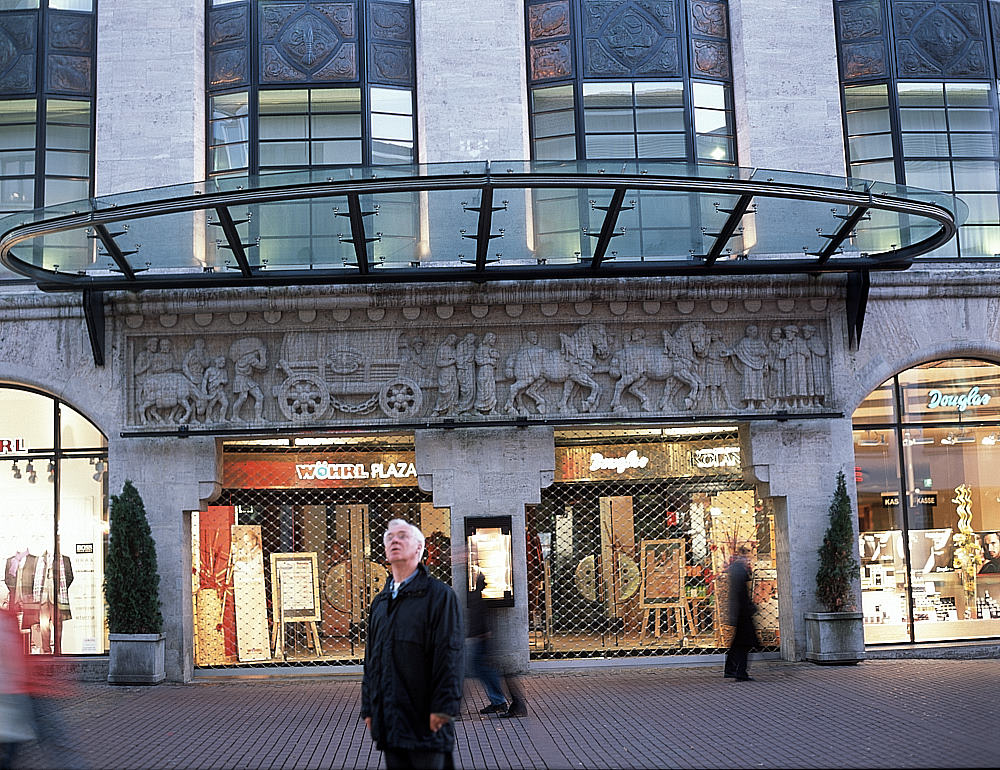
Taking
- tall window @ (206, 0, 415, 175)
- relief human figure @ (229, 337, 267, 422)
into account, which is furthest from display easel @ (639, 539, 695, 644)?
tall window @ (206, 0, 415, 175)

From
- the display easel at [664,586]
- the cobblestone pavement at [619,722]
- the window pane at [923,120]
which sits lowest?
the cobblestone pavement at [619,722]

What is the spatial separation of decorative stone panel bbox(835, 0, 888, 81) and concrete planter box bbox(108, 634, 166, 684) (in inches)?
488

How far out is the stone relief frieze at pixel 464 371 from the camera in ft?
49.8

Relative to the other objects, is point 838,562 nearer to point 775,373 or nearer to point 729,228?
point 775,373

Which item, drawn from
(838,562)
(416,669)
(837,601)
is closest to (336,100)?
(838,562)

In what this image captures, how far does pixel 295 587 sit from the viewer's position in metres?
16.1

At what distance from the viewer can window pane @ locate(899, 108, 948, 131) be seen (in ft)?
53.5

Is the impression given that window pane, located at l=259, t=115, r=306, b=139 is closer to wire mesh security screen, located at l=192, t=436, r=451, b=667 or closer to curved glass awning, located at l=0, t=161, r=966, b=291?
curved glass awning, located at l=0, t=161, r=966, b=291

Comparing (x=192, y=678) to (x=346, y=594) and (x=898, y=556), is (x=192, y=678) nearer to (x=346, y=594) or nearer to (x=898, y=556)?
(x=346, y=594)

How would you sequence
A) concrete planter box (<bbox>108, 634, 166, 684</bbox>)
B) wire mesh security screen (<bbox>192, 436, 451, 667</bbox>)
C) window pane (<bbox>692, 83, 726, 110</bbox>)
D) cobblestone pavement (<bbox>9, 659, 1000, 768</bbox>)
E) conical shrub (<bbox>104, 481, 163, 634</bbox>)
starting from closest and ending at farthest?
1. cobblestone pavement (<bbox>9, 659, 1000, 768</bbox>)
2. concrete planter box (<bbox>108, 634, 166, 684</bbox>)
3. conical shrub (<bbox>104, 481, 163, 634</bbox>)
4. wire mesh security screen (<bbox>192, 436, 451, 667</bbox>)
5. window pane (<bbox>692, 83, 726, 110</bbox>)

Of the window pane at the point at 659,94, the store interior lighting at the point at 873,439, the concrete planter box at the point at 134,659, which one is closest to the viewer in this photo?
the concrete planter box at the point at 134,659

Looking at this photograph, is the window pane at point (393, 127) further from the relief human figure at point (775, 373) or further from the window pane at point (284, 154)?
the relief human figure at point (775, 373)

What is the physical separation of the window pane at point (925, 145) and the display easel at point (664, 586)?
653cm

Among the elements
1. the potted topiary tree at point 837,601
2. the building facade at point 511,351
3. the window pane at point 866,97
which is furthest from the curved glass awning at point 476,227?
the potted topiary tree at point 837,601
